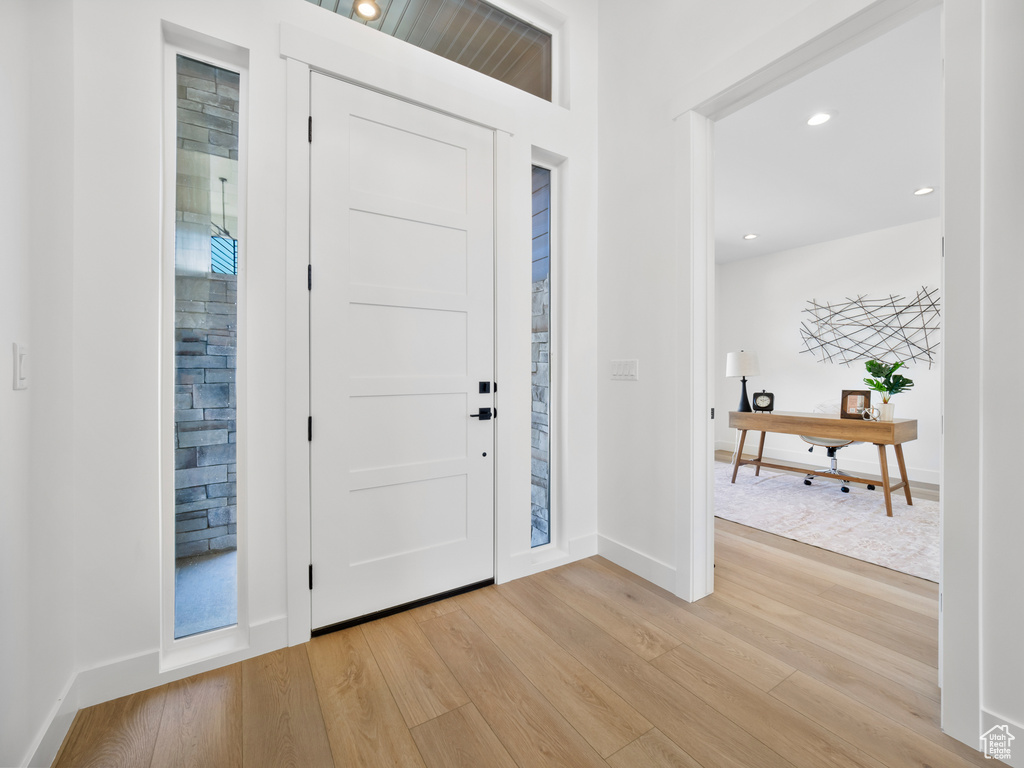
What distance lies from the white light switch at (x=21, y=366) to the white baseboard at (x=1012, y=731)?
8.52 ft

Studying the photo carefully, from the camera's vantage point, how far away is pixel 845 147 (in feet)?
10.4

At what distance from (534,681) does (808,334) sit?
18.1ft

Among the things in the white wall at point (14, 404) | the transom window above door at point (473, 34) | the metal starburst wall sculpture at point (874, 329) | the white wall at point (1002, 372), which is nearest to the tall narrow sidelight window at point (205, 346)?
the white wall at point (14, 404)

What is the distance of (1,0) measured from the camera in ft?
3.47

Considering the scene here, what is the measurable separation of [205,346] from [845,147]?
403cm

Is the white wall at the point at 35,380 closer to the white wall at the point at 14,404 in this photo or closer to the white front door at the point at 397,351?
the white wall at the point at 14,404

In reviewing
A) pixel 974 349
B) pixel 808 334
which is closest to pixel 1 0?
pixel 974 349

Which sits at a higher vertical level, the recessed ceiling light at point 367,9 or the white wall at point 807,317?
the recessed ceiling light at point 367,9

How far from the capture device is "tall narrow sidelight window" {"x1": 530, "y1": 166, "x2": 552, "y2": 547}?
2426 mm

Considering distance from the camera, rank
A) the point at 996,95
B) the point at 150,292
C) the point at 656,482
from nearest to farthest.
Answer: the point at 996,95
the point at 150,292
the point at 656,482

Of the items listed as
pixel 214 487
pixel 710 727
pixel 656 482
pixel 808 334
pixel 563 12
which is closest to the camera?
pixel 710 727

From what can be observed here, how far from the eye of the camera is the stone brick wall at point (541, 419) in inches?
95.6

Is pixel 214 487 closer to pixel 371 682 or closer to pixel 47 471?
pixel 47 471

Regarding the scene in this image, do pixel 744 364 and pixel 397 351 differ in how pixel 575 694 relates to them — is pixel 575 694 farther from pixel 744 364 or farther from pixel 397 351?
pixel 744 364
